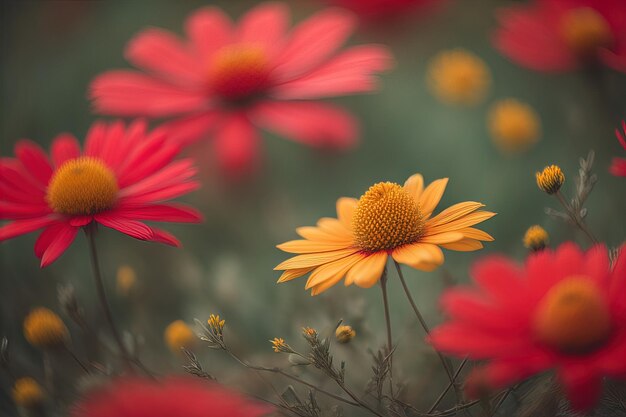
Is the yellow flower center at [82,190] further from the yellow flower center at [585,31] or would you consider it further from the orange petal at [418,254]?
the yellow flower center at [585,31]

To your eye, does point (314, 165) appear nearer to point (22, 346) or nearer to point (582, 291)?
point (22, 346)

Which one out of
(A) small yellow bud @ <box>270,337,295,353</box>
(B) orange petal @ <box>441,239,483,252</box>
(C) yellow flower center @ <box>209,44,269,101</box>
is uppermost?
(C) yellow flower center @ <box>209,44,269,101</box>

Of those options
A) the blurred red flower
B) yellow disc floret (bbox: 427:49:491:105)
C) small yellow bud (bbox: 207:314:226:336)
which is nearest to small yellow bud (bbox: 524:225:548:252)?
small yellow bud (bbox: 207:314:226:336)

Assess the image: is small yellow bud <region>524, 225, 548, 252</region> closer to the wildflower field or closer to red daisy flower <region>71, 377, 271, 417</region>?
the wildflower field

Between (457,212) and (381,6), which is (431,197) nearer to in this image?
(457,212)

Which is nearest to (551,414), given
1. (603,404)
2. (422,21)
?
(603,404)

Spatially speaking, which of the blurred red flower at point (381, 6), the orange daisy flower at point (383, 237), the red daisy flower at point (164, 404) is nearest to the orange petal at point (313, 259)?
the orange daisy flower at point (383, 237)
